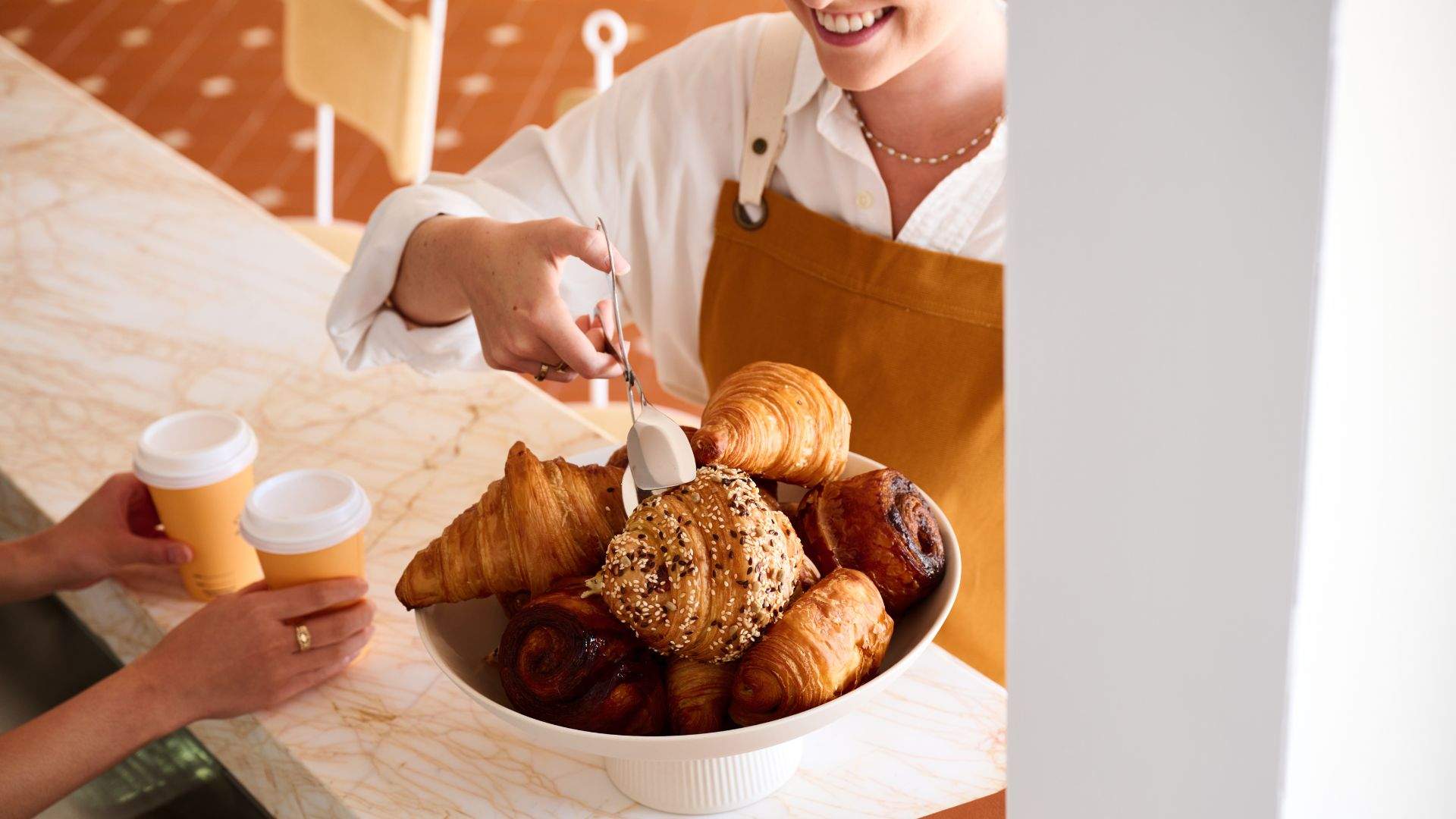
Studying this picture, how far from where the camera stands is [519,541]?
0.81 metres

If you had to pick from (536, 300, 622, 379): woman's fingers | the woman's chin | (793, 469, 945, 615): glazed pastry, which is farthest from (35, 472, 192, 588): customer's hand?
the woman's chin

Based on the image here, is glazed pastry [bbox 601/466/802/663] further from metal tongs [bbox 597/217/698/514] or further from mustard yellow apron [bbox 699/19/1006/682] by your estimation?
mustard yellow apron [bbox 699/19/1006/682]

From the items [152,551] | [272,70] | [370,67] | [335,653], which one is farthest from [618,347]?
[272,70]

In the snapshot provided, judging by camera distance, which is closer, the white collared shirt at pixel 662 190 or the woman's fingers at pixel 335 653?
the woman's fingers at pixel 335 653

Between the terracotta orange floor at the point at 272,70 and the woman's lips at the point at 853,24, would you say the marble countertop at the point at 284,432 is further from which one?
the terracotta orange floor at the point at 272,70

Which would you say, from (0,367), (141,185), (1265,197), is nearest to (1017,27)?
(1265,197)

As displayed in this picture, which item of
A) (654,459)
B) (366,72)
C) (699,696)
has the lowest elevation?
(699,696)

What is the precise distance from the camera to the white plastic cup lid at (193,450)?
106 centimetres

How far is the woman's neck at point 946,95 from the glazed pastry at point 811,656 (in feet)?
2.09

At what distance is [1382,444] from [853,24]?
2.86 feet

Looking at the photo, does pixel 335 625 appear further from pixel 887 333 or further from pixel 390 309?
pixel 887 333

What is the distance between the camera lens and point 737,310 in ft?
4.46

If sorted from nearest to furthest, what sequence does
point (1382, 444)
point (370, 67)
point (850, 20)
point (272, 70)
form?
point (1382, 444), point (850, 20), point (370, 67), point (272, 70)

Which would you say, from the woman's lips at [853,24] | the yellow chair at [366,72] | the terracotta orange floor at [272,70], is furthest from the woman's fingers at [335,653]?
the terracotta orange floor at [272,70]
